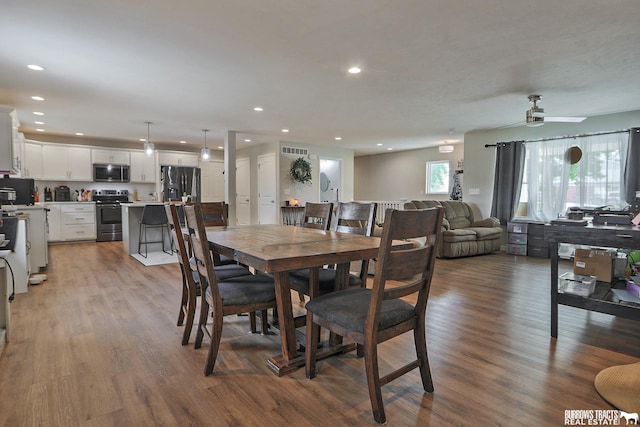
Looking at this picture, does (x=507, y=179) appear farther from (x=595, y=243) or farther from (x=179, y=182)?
(x=179, y=182)

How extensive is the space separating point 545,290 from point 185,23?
441cm

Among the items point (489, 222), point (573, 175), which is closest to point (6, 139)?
point (489, 222)

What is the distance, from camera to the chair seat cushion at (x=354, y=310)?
164cm

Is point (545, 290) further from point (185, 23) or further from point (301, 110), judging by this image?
point (185, 23)

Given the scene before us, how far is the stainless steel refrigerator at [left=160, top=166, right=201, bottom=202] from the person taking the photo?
27.6 feet

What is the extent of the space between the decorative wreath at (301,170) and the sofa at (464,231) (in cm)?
337

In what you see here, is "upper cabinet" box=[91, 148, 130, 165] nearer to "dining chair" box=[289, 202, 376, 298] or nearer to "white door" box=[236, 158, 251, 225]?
"white door" box=[236, 158, 251, 225]

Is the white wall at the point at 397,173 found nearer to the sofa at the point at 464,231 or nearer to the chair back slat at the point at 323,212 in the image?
the sofa at the point at 464,231

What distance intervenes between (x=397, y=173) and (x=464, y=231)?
461cm

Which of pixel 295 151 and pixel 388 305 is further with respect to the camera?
pixel 295 151

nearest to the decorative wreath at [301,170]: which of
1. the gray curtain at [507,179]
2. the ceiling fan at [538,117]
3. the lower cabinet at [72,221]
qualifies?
the gray curtain at [507,179]

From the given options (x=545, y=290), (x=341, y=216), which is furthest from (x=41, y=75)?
(x=545, y=290)

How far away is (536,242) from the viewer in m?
6.04

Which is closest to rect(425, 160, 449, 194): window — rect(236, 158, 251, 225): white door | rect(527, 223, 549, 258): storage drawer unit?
rect(527, 223, 549, 258): storage drawer unit
